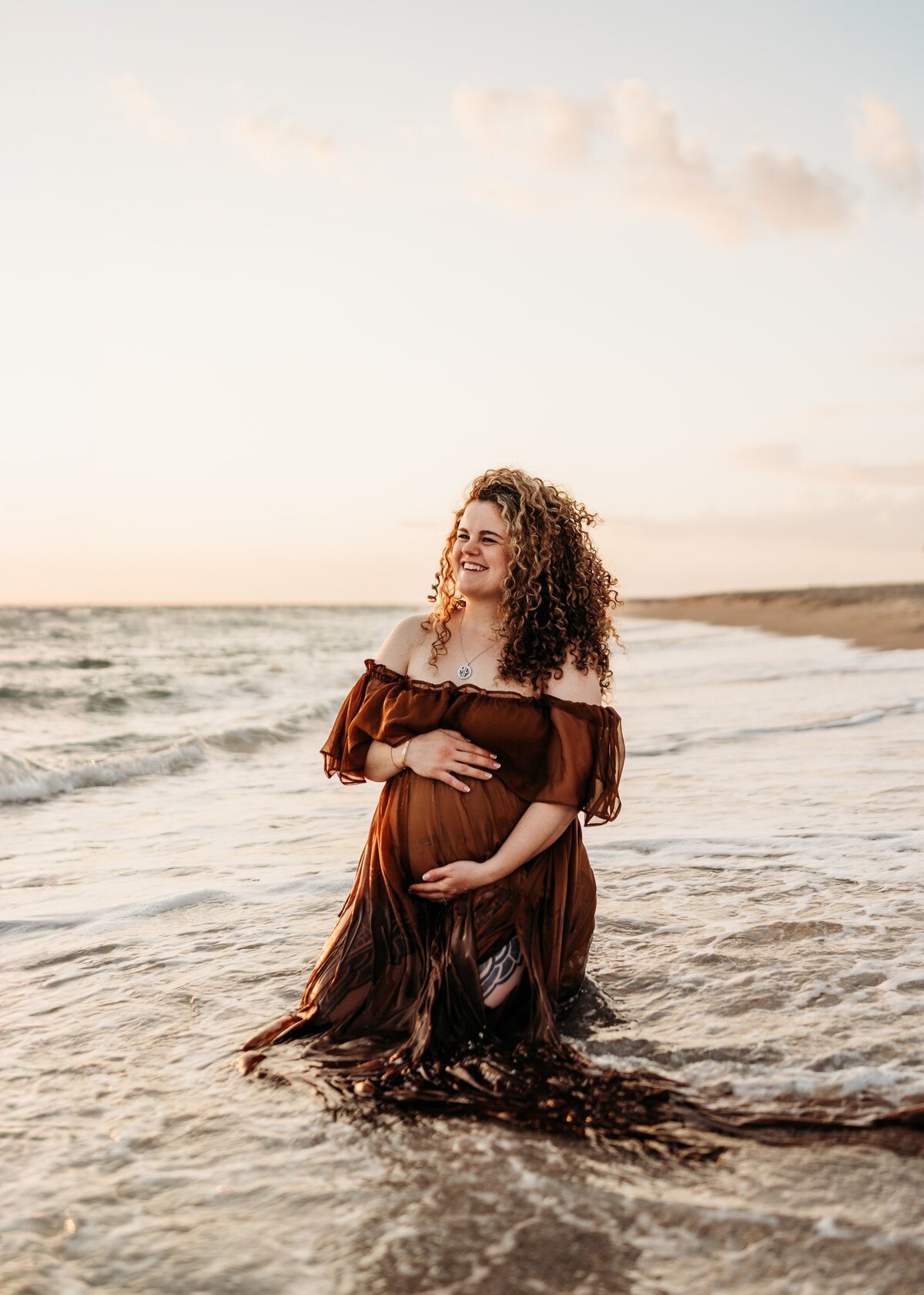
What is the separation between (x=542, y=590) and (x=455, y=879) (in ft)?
→ 3.30

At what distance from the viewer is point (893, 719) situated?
→ 11.4 m

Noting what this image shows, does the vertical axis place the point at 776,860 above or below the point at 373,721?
below

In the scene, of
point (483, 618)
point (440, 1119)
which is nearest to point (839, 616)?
point (483, 618)

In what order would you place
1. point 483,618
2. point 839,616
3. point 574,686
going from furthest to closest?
1. point 839,616
2. point 483,618
3. point 574,686

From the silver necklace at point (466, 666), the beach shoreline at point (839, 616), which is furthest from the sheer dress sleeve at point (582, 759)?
the beach shoreline at point (839, 616)

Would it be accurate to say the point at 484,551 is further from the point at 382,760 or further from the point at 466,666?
the point at 382,760

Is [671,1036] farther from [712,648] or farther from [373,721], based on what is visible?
[712,648]

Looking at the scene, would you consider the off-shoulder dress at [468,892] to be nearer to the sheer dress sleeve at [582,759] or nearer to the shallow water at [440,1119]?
the sheer dress sleeve at [582,759]

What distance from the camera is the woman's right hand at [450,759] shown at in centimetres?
376

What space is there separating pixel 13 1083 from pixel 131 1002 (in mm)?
786

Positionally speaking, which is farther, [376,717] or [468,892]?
[376,717]

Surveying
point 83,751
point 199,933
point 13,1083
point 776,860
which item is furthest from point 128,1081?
point 83,751

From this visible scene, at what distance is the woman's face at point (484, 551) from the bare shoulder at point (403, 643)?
225 mm

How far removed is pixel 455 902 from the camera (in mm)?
3779
